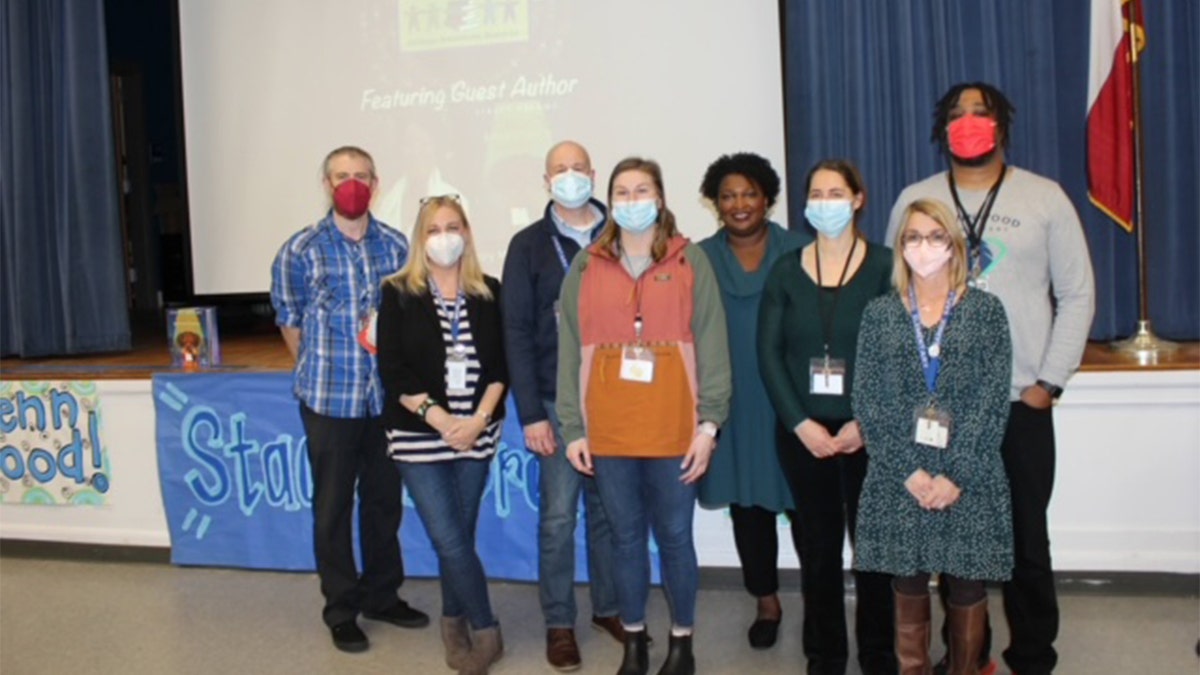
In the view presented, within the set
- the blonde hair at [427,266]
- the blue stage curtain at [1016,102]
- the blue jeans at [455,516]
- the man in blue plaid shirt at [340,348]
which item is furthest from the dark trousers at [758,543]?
the blue stage curtain at [1016,102]

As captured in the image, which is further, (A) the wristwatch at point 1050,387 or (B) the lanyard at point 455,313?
(B) the lanyard at point 455,313

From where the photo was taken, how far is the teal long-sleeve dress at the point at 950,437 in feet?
7.79

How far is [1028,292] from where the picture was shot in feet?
8.54

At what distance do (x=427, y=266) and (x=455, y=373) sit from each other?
31 centimetres

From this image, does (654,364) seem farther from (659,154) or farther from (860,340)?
(659,154)

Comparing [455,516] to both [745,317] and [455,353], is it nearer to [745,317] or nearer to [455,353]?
[455,353]

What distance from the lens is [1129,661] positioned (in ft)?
9.46

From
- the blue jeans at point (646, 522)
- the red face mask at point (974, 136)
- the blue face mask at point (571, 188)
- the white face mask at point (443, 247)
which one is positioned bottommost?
the blue jeans at point (646, 522)

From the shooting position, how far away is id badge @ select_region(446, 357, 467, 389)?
284cm

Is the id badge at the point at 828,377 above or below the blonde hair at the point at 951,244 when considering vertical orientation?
below

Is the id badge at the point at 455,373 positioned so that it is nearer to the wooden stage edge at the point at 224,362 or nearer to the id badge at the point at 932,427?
the id badge at the point at 932,427

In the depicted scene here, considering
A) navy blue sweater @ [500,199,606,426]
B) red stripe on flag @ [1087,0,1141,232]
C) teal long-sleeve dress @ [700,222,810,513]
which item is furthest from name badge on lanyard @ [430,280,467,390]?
red stripe on flag @ [1087,0,1141,232]

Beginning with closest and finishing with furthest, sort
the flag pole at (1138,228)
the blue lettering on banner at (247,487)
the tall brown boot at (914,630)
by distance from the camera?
the tall brown boot at (914,630), the flag pole at (1138,228), the blue lettering on banner at (247,487)

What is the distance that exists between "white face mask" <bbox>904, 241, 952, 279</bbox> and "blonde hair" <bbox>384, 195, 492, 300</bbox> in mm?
1152
